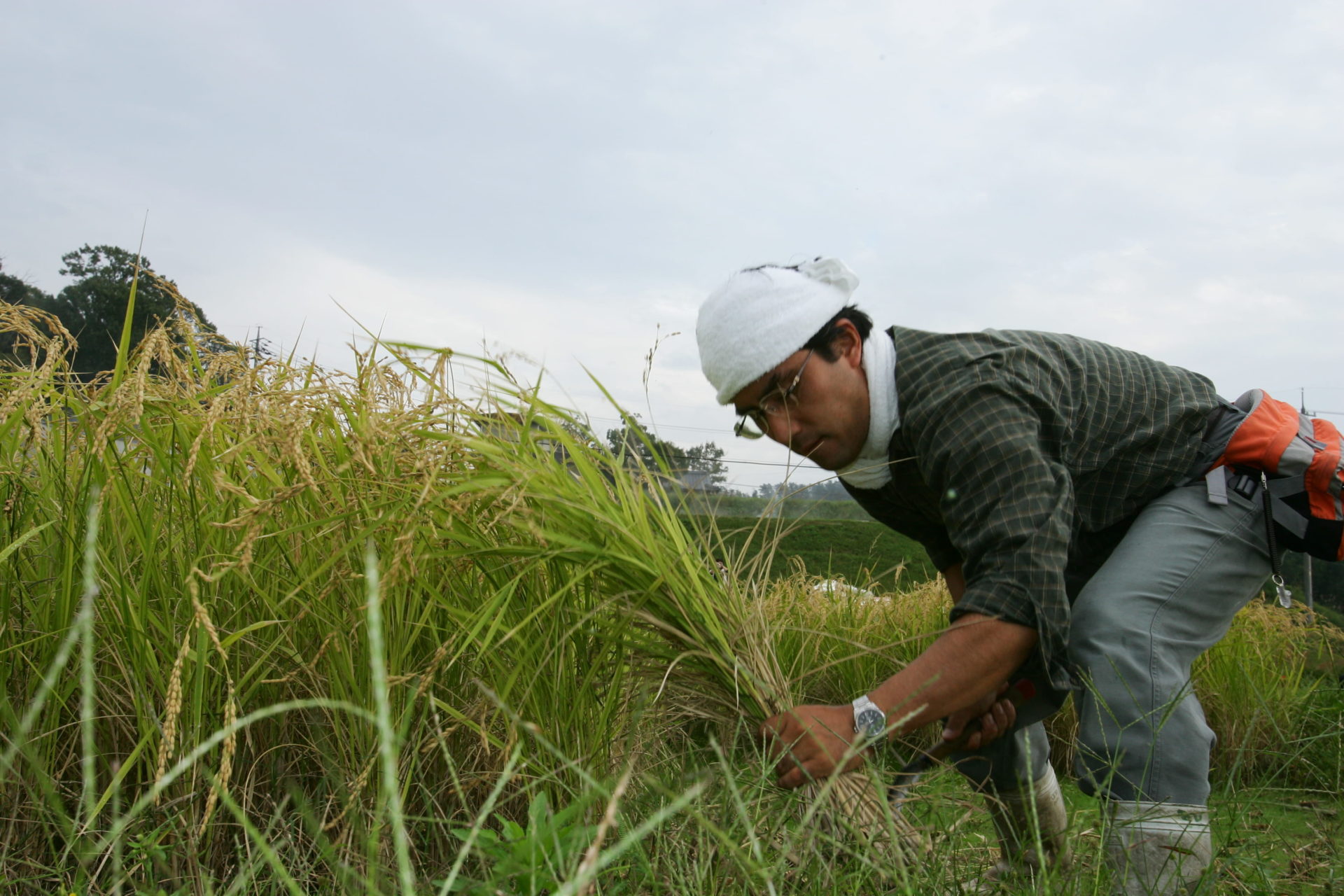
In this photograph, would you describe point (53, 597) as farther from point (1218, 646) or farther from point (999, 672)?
point (1218, 646)

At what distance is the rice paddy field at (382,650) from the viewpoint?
1376mm

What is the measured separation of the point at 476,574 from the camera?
1.69 meters

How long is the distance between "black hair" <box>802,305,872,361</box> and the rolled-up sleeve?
28cm

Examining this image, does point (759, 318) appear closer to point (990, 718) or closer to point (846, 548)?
point (990, 718)

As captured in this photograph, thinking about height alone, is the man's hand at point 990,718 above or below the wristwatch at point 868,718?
below

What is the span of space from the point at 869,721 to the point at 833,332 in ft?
2.73

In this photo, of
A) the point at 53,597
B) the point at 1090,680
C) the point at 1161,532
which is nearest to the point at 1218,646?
the point at 1161,532

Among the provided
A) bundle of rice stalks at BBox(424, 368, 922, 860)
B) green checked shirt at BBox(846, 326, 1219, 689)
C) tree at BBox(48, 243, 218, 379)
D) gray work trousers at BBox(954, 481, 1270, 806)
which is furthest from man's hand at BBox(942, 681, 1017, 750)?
tree at BBox(48, 243, 218, 379)

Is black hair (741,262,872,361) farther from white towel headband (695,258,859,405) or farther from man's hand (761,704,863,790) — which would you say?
man's hand (761,704,863,790)

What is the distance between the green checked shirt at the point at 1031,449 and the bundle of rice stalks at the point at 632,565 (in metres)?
0.42

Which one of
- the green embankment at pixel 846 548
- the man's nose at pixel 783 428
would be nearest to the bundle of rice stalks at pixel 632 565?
the man's nose at pixel 783 428

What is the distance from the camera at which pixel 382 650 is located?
1.38 metres

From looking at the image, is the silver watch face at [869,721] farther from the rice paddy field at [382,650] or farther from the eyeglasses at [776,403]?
the eyeglasses at [776,403]

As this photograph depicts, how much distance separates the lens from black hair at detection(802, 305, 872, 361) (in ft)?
6.03
